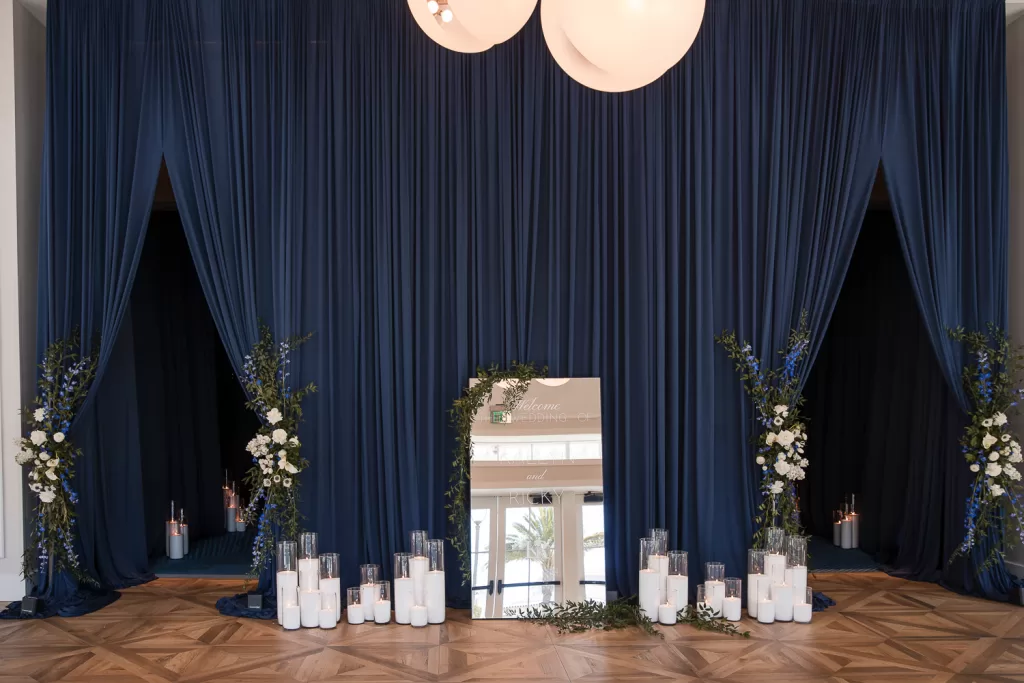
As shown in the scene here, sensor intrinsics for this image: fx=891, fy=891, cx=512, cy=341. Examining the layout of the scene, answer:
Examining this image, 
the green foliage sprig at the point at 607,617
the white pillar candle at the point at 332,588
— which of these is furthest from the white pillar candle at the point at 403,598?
the green foliage sprig at the point at 607,617

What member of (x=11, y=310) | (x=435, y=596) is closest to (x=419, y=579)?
(x=435, y=596)

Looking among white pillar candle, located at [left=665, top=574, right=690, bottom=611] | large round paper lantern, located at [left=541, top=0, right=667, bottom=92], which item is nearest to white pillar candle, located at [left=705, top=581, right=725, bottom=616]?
white pillar candle, located at [left=665, top=574, right=690, bottom=611]

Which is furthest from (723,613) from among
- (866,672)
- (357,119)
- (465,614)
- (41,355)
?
(41,355)

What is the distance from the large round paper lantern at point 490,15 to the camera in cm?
206

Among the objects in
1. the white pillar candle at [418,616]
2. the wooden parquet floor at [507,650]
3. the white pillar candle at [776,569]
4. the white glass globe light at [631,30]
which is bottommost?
the wooden parquet floor at [507,650]

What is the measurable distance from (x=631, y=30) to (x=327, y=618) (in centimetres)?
331

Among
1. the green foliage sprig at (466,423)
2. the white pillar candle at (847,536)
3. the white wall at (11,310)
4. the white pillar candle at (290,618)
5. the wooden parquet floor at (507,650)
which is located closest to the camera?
the wooden parquet floor at (507,650)

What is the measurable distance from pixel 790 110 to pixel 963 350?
5.24 feet

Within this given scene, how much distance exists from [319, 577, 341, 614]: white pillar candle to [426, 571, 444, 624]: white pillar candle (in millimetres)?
437

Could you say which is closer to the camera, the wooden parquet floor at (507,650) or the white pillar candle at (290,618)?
the wooden parquet floor at (507,650)

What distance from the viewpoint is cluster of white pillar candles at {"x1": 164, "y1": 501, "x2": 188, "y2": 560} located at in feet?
18.4

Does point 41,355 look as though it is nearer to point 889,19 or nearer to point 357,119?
point 357,119

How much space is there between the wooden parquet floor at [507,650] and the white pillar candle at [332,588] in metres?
0.13

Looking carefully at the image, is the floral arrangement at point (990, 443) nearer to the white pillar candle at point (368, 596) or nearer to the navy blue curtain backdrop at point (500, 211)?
the navy blue curtain backdrop at point (500, 211)
